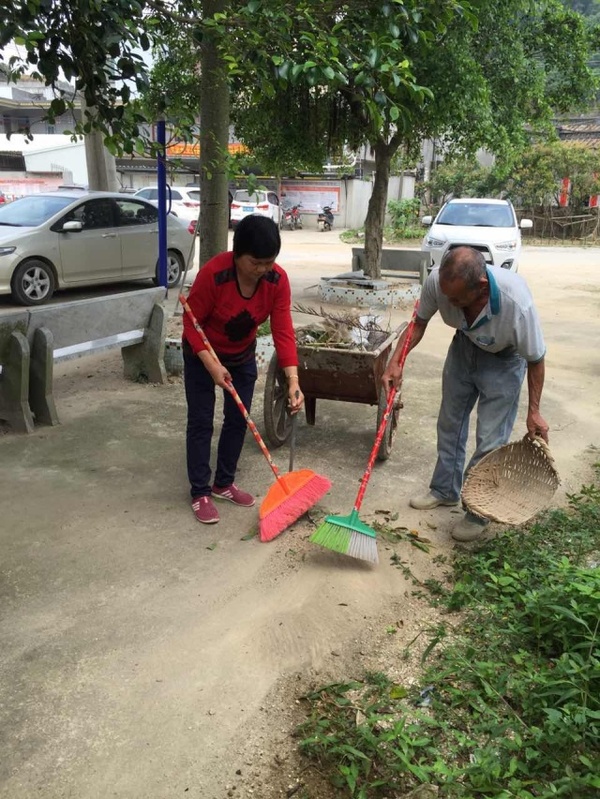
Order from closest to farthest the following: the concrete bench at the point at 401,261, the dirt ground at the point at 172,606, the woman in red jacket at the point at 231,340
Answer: the dirt ground at the point at 172,606 < the woman in red jacket at the point at 231,340 < the concrete bench at the point at 401,261

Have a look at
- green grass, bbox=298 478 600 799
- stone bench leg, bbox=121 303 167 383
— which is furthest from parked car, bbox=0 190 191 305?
green grass, bbox=298 478 600 799

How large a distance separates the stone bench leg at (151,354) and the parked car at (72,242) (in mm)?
3936

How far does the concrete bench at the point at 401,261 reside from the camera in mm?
12711

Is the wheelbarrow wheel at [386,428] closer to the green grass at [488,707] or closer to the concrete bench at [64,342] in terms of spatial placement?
the green grass at [488,707]

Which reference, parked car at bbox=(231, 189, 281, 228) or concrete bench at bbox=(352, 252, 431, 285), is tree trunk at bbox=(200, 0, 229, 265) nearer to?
concrete bench at bbox=(352, 252, 431, 285)

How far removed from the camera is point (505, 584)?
3.08m

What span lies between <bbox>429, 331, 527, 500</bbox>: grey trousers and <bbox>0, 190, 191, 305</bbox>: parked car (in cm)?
735

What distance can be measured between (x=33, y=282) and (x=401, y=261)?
23.3 feet

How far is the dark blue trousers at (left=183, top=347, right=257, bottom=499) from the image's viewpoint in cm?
369

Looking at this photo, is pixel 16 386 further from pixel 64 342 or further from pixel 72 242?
pixel 72 242

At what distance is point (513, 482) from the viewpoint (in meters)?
3.61

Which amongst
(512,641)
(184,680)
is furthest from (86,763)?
(512,641)

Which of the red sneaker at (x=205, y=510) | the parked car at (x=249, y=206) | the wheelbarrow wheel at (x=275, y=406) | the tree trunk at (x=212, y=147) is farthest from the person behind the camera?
the parked car at (x=249, y=206)

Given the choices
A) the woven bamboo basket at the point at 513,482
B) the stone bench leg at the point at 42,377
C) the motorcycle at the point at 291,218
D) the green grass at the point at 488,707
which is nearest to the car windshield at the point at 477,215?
the stone bench leg at the point at 42,377
